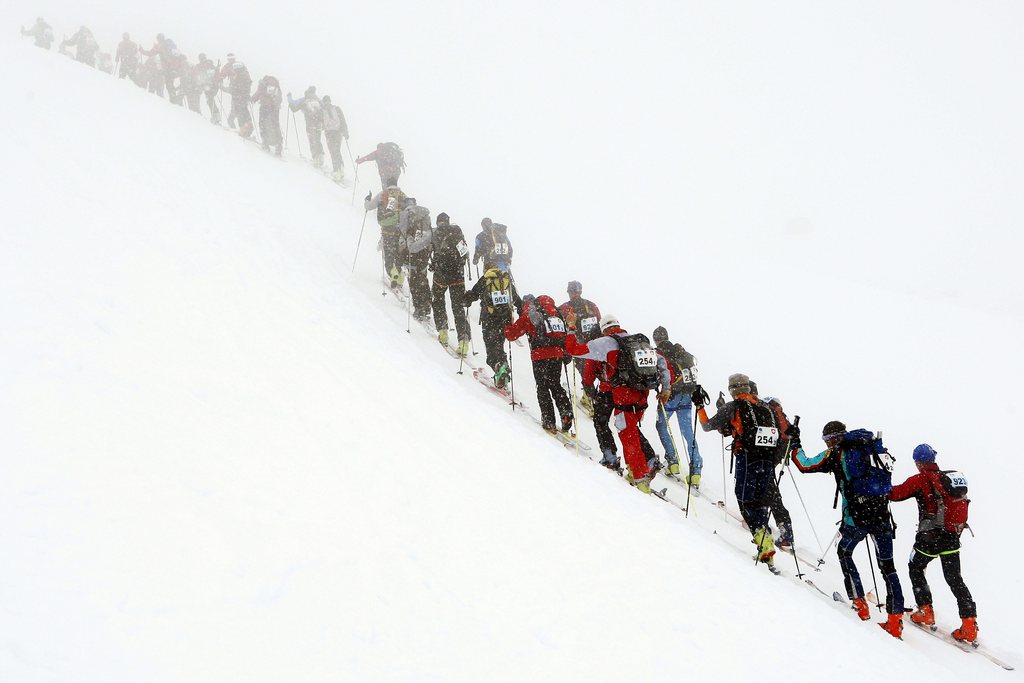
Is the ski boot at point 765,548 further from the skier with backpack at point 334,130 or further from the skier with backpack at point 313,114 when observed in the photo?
the skier with backpack at point 313,114

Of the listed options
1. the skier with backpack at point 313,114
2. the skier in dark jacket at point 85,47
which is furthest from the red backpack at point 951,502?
the skier in dark jacket at point 85,47

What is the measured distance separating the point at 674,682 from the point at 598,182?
4490cm

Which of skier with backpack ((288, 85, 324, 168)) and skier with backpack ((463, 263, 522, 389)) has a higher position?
skier with backpack ((288, 85, 324, 168))

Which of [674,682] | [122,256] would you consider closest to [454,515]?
[674,682]

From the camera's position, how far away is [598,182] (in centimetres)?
4634

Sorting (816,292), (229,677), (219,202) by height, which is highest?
(816,292)

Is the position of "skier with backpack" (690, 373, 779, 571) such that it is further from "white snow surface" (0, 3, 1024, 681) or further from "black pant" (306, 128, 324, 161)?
"black pant" (306, 128, 324, 161)

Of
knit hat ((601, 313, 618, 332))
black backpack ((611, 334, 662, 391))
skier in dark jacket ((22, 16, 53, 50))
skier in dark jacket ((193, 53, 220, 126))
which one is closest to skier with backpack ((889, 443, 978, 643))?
black backpack ((611, 334, 662, 391))

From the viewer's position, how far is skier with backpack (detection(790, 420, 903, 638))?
20.8ft

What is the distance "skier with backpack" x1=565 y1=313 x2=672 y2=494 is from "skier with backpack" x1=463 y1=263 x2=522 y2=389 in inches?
77.0

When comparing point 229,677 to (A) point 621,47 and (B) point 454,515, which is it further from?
(A) point 621,47

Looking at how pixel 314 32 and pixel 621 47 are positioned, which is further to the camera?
pixel 621 47

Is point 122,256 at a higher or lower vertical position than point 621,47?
lower

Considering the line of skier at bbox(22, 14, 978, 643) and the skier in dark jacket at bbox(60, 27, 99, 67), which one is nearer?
the line of skier at bbox(22, 14, 978, 643)
